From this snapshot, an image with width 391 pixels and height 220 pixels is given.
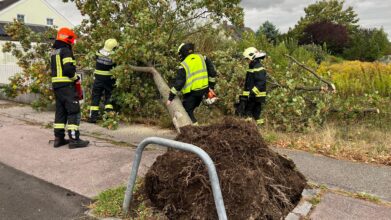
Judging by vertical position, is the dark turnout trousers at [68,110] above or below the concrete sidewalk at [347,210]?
above

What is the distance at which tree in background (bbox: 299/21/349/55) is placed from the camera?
29719 millimetres

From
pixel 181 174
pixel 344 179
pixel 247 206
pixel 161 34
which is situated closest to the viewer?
pixel 247 206

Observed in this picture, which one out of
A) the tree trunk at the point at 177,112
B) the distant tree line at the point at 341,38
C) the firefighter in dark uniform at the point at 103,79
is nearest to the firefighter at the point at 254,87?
the tree trunk at the point at 177,112

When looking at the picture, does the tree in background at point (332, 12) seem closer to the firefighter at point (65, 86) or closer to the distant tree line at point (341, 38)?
the distant tree line at point (341, 38)

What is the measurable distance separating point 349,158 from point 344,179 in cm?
98

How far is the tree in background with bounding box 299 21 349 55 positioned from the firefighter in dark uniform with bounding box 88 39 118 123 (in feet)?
79.4

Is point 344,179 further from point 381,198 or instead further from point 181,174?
point 181,174

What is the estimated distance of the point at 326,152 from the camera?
5719 mm

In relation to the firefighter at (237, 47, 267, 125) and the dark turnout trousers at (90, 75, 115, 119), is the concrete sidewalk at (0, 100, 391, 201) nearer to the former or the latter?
the dark turnout trousers at (90, 75, 115, 119)

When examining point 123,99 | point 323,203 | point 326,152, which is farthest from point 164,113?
point 323,203

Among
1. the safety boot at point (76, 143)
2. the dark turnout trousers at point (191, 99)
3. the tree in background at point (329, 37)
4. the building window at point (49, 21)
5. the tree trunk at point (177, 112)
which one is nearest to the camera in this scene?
the safety boot at point (76, 143)

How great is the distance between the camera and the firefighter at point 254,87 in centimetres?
691

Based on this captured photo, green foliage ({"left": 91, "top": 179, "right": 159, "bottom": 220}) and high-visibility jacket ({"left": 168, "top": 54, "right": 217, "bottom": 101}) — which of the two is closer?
green foliage ({"left": 91, "top": 179, "right": 159, "bottom": 220})

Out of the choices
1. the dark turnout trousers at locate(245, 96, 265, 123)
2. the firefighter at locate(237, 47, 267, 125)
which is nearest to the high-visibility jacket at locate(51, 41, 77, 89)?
the firefighter at locate(237, 47, 267, 125)
